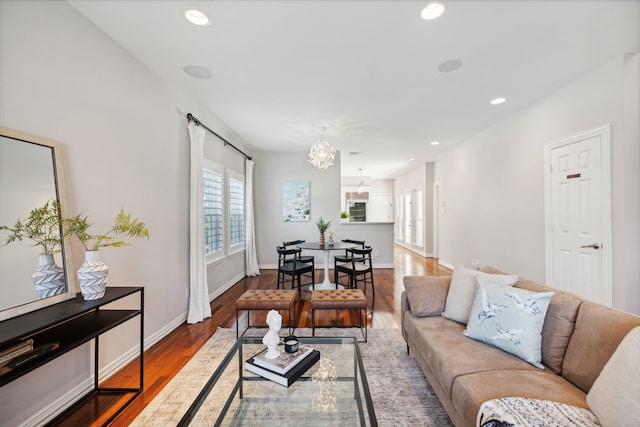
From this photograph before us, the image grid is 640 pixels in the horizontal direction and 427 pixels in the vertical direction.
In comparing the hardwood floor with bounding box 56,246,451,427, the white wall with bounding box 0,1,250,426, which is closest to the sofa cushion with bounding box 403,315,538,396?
the hardwood floor with bounding box 56,246,451,427

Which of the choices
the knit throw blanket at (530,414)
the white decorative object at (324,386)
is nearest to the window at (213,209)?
the white decorative object at (324,386)

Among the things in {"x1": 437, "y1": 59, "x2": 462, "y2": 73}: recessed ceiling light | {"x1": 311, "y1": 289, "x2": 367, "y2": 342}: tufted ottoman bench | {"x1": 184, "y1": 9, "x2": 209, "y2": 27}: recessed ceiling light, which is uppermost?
{"x1": 437, "y1": 59, "x2": 462, "y2": 73}: recessed ceiling light

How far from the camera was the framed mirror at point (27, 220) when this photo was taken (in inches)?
55.0

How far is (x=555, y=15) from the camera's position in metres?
1.95

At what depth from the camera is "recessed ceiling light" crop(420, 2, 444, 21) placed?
1821 millimetres

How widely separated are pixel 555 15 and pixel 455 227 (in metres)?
4.45

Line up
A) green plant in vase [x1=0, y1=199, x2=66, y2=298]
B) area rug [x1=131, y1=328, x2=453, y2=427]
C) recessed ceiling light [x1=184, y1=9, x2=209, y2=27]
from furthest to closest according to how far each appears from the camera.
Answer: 1. recessed ceiling light [x1=184, y1=9, x2=209, y2=27]
2. area rug [x1=131, y1=328, x2=453, y2=427]
3. green plant in vase [x1=0, y1=199, x2=66, y2=298]

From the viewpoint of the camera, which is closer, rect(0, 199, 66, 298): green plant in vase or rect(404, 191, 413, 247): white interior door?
rect(0, 199, 66, 298): green plant in vase

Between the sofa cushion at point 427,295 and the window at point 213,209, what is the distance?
9.63 ft

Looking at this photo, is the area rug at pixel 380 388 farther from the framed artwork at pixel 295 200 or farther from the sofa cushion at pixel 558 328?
the framed artwork at pixel 295 200

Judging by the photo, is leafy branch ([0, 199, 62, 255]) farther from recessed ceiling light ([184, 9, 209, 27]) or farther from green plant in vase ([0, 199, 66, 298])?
recessed ceiling light ([184, 9, 209, 27])

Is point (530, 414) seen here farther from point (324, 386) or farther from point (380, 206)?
point (380, 206)

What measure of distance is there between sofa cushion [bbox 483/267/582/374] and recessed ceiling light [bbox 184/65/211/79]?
342 centimetres

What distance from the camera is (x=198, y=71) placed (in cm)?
267
